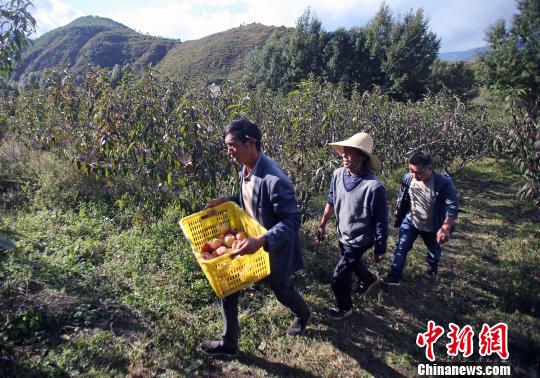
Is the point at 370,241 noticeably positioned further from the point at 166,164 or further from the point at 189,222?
the point at 166,164

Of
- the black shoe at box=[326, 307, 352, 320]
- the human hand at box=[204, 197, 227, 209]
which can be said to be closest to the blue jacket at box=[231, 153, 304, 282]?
the human hand at box=[204, 197, 227, 209]

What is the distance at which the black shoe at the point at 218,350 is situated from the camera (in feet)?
7.98

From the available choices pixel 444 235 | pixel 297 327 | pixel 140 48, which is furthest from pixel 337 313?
pixel 140 48

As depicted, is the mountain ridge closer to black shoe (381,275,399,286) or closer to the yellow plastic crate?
black shoe (381,275,399,286)

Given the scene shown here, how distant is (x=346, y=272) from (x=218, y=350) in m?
1.09

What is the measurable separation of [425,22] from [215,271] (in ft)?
95.7

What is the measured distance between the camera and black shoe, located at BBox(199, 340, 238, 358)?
2432 mm

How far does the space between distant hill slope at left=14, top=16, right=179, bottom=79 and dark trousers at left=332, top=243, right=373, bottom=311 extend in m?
49.7

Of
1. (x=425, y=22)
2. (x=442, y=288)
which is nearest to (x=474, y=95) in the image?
Result: (x=425, y=22)

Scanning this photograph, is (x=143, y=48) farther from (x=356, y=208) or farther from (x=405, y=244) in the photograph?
(x=356, y=208)

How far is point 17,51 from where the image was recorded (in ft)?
10.6

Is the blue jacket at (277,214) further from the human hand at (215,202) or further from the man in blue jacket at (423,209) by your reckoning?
the man in blue jacket at (423,209)
